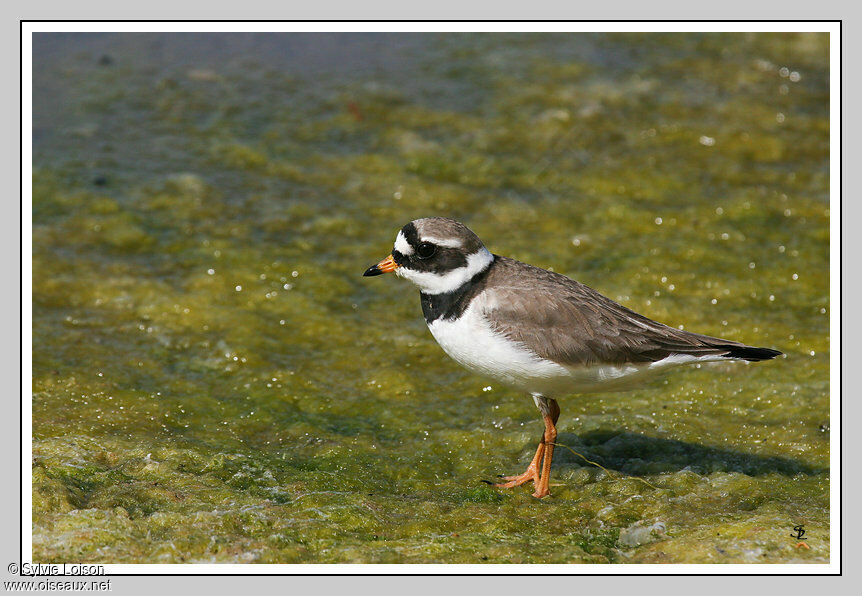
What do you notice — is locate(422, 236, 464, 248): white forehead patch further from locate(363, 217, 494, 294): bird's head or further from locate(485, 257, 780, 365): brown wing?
locate(485, 257, 780, 365): brown wing

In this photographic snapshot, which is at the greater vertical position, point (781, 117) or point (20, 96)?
point (781, 117)

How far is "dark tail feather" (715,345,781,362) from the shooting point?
570 centimetres

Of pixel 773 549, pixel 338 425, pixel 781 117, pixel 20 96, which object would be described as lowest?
pixel 773 549

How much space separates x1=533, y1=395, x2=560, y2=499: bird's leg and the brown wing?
1.64 ft

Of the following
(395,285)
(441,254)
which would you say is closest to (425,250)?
(441,254)

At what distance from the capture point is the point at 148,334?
7.57m

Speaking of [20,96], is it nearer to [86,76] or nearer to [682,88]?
[86,76]

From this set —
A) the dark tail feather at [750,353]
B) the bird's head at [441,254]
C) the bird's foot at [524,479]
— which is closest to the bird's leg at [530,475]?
the bird's foot at [524,479]

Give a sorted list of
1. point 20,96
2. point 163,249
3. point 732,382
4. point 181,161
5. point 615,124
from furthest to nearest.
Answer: point 615,124 → point 181,161 → point 163,249 → point 732,382 → point 20,96

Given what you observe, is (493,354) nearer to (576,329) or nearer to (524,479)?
(576,329)

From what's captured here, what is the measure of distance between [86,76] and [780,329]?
27.5ft

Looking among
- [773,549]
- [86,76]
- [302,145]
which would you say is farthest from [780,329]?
[86,76]

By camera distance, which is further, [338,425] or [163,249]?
[163,249]

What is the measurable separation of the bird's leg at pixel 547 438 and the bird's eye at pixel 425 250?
116 centimetres
